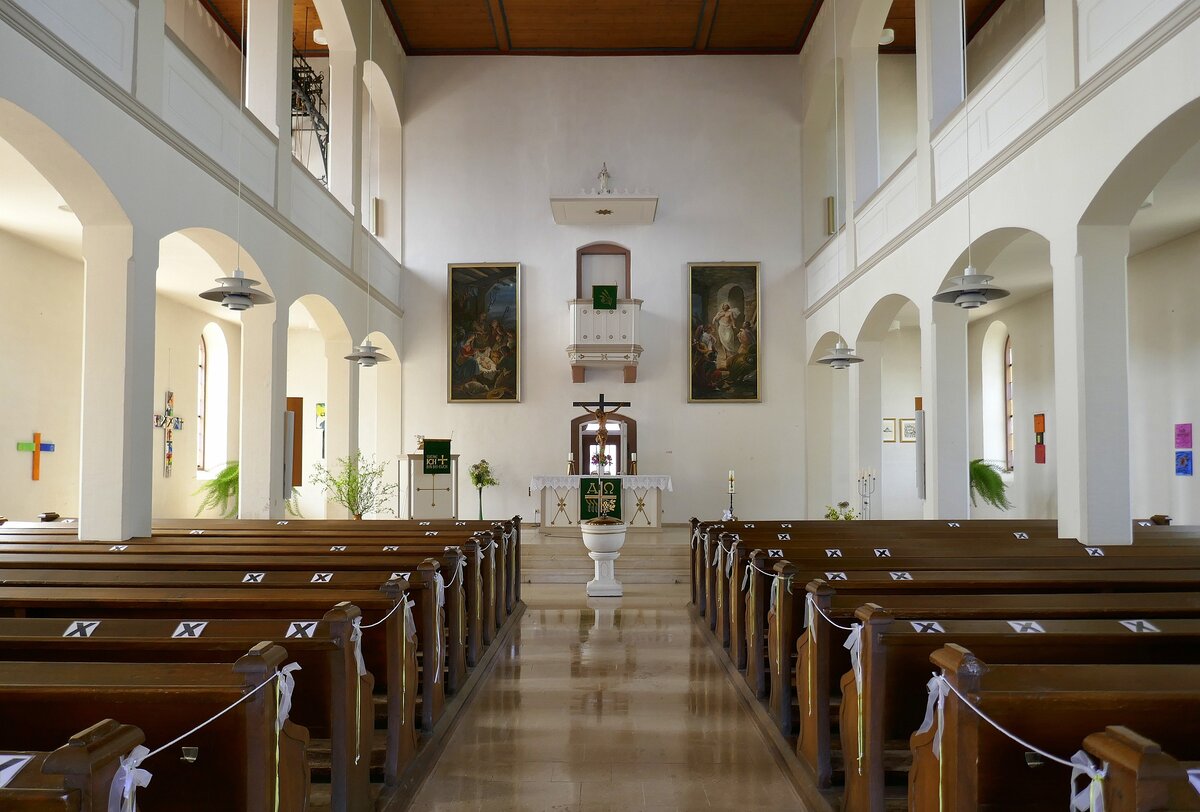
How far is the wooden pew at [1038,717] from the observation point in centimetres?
225

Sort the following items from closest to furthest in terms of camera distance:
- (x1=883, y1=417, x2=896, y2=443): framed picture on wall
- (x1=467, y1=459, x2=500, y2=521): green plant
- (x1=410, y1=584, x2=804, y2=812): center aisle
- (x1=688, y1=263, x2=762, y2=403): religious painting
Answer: (x1=410, y1=584, x2=804, y2=812): center aisle, (x1=467, y1=459, x2=500, y2=521): green plant, (x1=688, y1=263, x2=762, y2=403): religious painting, (x1=883, y1=417, x2=896, y2=443): framed picture on wall

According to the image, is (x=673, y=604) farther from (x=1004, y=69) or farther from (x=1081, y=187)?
(x=1004, y=69)

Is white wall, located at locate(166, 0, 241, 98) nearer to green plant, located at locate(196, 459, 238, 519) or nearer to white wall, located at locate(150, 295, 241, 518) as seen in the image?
white wall, located at locate(150, 295, 241, 518)

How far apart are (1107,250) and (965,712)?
5549 millimetres

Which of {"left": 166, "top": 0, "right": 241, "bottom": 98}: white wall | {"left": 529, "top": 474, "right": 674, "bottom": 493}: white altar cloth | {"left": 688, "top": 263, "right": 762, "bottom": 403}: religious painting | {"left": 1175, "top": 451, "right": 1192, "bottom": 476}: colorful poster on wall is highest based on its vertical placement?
{"left": 166, "top": 0, "right": 241, "bottom": 98}: white wall

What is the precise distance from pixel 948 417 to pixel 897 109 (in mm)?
8147

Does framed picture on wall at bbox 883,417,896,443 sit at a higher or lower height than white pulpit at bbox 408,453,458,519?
higher

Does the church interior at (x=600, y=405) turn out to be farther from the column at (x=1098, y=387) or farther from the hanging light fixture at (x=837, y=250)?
the hanging light fixture at (x=837, y=250)

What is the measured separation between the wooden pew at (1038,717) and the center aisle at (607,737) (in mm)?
1518

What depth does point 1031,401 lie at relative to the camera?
13.9m

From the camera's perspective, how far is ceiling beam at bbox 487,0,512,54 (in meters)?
13.7

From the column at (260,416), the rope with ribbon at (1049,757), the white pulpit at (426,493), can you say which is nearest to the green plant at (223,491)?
the white pulpit at (426,493)

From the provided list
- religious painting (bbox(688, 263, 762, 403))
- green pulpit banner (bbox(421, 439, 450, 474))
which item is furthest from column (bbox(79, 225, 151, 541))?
religious painting (bbox(688, 263, 762, 403))

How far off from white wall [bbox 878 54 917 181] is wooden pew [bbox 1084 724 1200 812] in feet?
48.1
